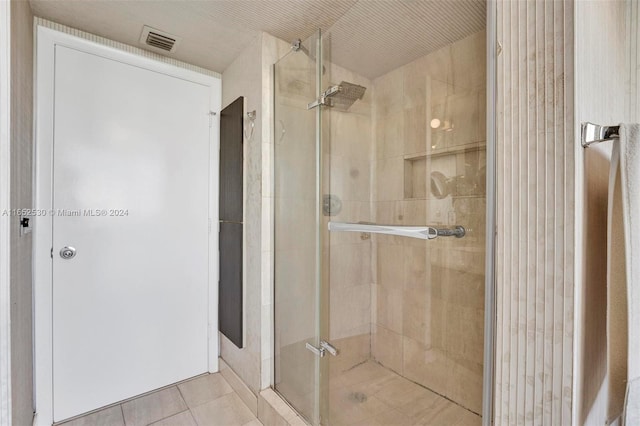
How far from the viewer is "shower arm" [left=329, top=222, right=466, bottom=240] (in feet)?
3.69

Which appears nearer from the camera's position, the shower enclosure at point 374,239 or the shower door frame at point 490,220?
the shower door frame at point 490,220

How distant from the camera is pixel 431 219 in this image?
1.27 meters

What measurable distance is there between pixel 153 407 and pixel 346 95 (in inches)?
80.2

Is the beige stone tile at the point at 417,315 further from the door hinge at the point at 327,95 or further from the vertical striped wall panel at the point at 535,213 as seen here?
the door hinge at the point at 327,95

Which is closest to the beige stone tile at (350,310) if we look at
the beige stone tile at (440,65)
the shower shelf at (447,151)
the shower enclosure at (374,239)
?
the shower enclosure at (374,239)

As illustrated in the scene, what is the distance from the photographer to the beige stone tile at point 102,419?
1.62m

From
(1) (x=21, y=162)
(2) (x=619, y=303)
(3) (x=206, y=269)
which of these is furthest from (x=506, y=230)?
(3) (x=206, y=269)

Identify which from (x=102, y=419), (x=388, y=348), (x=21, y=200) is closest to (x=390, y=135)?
(x=388, y=348)

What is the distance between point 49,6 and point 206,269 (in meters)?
1.63

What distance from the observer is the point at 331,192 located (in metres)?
1.49

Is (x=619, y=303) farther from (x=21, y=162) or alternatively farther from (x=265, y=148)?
(x=21, y=162)

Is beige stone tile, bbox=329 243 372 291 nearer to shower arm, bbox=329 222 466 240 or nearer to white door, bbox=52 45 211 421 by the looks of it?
shower arm, bbox=329 222 466 240

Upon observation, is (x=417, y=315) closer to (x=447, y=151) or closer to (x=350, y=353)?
(x=350, y=353)

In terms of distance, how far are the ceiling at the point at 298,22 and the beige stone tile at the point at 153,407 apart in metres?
2.09
